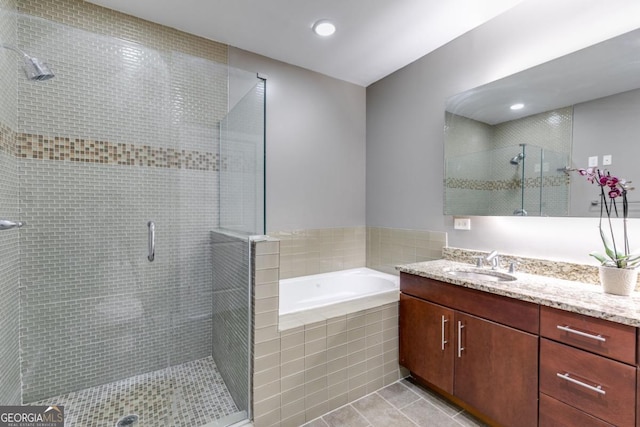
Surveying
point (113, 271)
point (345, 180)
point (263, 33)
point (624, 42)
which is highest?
point (263, 33)

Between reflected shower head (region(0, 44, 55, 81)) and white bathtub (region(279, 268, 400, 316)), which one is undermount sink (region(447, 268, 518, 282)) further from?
reflected shower head (region(0, 44, 55, 81))

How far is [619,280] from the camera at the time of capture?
1377 mm

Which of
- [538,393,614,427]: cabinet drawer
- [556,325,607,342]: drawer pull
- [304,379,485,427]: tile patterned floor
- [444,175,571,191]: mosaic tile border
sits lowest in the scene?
[304,379,485,427]: tile patterned floor

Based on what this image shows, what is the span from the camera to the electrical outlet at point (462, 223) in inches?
90.0

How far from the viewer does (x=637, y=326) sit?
107cm

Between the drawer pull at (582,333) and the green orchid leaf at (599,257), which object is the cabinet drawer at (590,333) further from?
the green orchid leaf at (599,257)

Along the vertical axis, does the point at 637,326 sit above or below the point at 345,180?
below

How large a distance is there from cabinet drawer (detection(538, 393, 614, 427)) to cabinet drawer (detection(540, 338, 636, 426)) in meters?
0.02

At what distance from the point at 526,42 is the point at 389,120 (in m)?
1.29

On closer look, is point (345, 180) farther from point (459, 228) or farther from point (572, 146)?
point (572, 146)

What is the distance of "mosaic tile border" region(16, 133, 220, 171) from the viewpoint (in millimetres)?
1763

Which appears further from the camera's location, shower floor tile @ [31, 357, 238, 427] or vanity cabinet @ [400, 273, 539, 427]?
shower floor tile @ [31, 357, 238, 427]

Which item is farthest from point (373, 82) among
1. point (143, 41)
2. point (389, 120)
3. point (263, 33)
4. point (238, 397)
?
point (238, 397)

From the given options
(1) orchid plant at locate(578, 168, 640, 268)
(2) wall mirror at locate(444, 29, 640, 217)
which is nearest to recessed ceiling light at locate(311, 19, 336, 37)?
(2) wall mirror at locate(444, 29, 640, 217)
